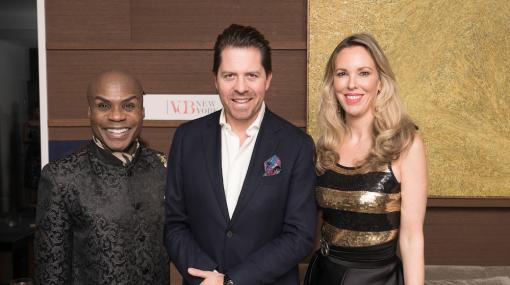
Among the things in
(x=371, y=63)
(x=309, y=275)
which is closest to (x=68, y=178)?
(x=309, y=275)

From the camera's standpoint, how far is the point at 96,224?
166cm

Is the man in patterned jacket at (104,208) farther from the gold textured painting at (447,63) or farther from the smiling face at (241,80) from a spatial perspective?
the gold textured painting at (447,63)

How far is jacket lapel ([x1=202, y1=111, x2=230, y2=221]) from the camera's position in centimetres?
172

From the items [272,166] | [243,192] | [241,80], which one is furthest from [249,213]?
[241,80]

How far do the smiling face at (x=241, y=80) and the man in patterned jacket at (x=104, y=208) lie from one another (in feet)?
0.95

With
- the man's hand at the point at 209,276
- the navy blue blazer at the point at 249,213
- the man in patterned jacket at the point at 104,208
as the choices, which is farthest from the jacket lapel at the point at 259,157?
the man in patterned jacket at the point at 104,208

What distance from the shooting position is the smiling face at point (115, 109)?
5.53 ft

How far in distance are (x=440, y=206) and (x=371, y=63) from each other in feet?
5.18

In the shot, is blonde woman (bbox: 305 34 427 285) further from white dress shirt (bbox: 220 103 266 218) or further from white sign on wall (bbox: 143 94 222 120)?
white sign on wall (bbox: 143 94 222 120)

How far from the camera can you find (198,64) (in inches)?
127

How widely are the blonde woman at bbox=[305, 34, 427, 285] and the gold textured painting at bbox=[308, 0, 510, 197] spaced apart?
1.14 metres

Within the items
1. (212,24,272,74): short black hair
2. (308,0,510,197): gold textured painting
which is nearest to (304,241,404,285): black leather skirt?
(212,24,272,74): short black hair

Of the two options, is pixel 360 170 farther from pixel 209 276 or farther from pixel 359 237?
pixel 209 276

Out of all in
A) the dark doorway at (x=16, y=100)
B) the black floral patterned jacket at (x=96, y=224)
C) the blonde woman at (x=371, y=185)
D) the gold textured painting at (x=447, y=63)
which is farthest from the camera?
the dark doorway at (x=16, y=100)
